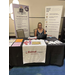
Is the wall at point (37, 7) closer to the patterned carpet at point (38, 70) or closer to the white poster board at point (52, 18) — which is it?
the white poster board at point (52, 18)

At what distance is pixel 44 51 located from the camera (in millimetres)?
1610

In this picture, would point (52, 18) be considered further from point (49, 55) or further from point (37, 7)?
point (49, 55)

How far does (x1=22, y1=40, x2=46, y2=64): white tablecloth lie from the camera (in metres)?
1.58

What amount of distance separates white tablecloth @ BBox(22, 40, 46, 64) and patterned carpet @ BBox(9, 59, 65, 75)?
22cm

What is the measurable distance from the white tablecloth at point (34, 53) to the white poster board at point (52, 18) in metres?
1.93

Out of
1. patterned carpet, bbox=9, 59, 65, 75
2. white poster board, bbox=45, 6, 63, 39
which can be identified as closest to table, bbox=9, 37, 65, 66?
patterned carpet, bbox=9, 59, 65, 75

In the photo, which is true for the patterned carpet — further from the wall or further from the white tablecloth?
the wall

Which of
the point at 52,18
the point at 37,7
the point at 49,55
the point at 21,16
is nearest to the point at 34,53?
the point at 49,55

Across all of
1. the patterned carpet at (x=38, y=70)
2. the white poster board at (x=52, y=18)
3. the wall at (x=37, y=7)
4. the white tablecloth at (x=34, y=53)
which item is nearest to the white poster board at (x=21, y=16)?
the wall at (x=37, y=7)

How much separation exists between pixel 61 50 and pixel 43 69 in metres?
0.74

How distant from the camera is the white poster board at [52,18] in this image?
305cm

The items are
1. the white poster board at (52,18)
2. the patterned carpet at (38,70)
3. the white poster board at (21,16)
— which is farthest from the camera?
the white poster board at (52,18)

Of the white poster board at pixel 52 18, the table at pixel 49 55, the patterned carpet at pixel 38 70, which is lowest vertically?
the patterned carpet at pixel 38 70
